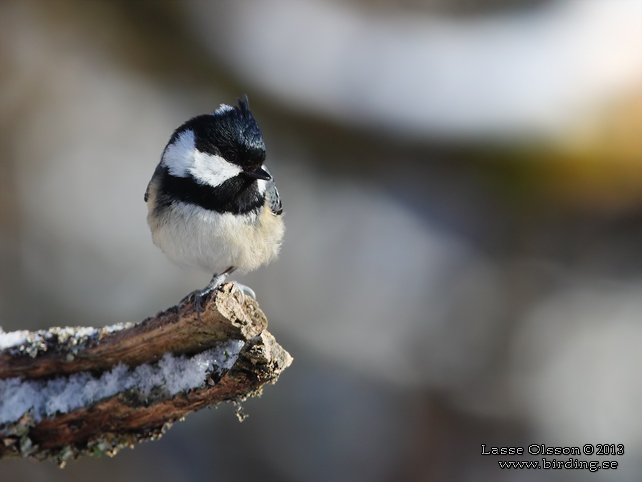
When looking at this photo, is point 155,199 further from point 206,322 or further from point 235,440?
point 235,440

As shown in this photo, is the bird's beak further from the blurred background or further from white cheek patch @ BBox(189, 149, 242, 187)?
the blurred background

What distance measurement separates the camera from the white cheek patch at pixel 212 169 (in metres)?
1.96

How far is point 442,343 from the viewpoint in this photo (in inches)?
148

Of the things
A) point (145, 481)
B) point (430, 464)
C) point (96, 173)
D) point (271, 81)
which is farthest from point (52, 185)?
point (430, 464)

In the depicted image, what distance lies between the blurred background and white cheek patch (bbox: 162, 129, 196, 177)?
5.16 ft

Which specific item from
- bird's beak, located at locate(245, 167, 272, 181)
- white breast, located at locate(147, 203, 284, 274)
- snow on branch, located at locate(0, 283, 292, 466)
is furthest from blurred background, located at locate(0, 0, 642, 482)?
snow on branch, located at locate(0, 283, 292, 466)

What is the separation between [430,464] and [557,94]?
2619 millimetres

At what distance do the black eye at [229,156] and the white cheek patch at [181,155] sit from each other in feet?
0.41

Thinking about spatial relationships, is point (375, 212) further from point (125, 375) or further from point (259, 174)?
point (125, 375)

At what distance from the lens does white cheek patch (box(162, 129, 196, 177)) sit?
2.01 meters

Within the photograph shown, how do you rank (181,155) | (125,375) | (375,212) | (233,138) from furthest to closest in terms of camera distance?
(375,212), (181,155), (233,138), (125,375)

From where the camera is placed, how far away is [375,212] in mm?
4090

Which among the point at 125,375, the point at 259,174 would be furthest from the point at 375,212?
the point at 125,375

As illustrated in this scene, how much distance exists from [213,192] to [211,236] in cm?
15
